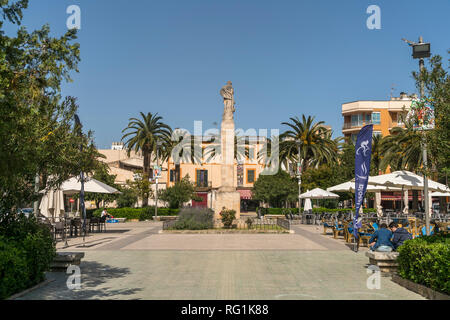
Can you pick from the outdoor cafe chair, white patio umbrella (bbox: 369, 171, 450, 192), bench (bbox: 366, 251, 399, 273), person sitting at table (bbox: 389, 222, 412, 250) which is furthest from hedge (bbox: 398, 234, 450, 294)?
the outdoor cafe chair

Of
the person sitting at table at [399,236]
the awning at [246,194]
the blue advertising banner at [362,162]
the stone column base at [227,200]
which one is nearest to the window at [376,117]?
→ the awning at [246,194]

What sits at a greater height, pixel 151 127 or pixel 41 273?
pixel 151 127

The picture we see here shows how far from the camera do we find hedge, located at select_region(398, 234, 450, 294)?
748 cm

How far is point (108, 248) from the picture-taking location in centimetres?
1664

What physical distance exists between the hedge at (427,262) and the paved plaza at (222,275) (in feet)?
1.32

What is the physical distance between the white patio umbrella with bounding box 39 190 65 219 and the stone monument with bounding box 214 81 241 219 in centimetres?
945

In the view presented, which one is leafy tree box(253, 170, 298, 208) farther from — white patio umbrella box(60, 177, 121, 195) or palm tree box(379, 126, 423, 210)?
white patio umbrella box(60, 177, 121, 195)

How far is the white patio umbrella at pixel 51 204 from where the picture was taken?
23.1 meters

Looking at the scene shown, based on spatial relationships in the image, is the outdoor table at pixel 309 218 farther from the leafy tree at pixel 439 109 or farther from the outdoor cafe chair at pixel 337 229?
the leafy tree at pixel 439 109

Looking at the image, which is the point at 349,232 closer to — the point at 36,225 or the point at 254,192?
the point at 36,225

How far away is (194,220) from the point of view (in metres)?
26.0
